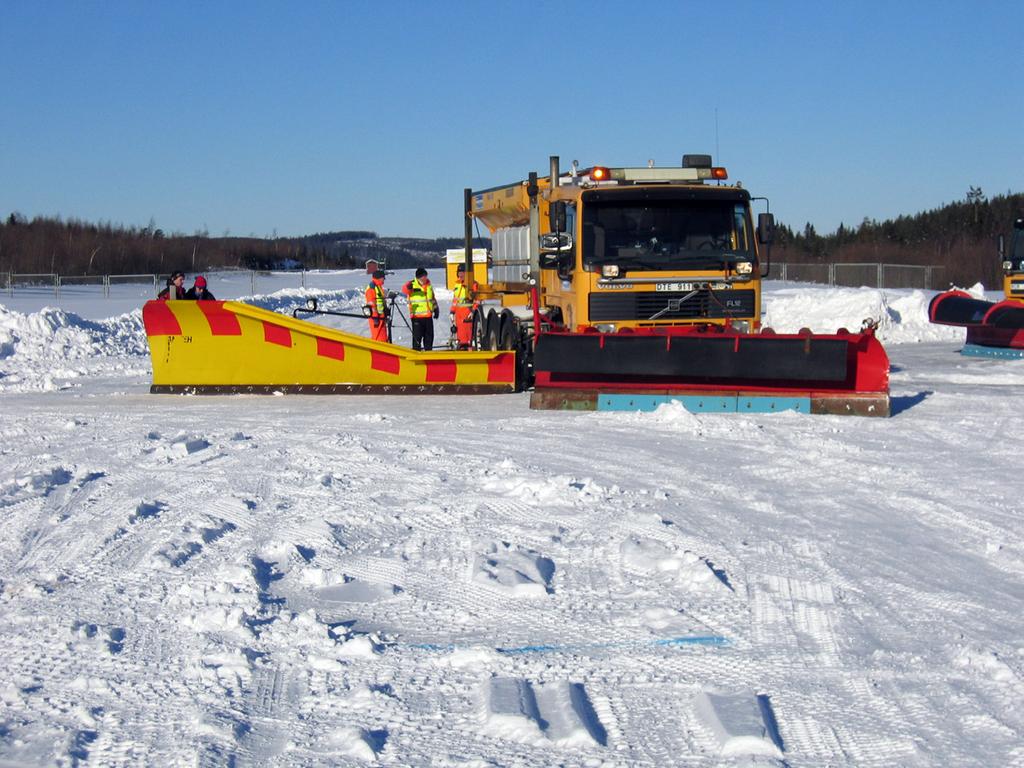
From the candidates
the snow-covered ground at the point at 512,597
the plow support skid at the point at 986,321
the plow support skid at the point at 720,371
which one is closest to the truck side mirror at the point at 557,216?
the plow support skid at the point at 720,371

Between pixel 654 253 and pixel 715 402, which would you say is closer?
pixel 715 402

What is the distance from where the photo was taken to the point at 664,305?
12227 millimetres

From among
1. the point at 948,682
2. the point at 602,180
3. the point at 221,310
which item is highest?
the point at 602,180

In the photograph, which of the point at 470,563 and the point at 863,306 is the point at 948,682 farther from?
the point at 863,306

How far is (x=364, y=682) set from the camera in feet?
13.9

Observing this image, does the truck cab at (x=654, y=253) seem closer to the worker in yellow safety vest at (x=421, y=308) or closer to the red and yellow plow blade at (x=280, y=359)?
the red and yellow plow blade at (x=280, y=359)

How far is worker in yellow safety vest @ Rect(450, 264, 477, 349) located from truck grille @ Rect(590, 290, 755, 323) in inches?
233

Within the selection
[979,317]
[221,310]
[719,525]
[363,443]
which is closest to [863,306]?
[979,317]

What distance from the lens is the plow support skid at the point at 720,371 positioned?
11398 mm

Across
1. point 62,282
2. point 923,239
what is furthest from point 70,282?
point 923,239

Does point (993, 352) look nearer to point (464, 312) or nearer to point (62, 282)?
point (464, 312)

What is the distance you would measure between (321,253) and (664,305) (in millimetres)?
95033

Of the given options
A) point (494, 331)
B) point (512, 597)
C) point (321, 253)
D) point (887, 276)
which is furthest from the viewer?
point (321, 253)

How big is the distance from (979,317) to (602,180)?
9.37 metres
